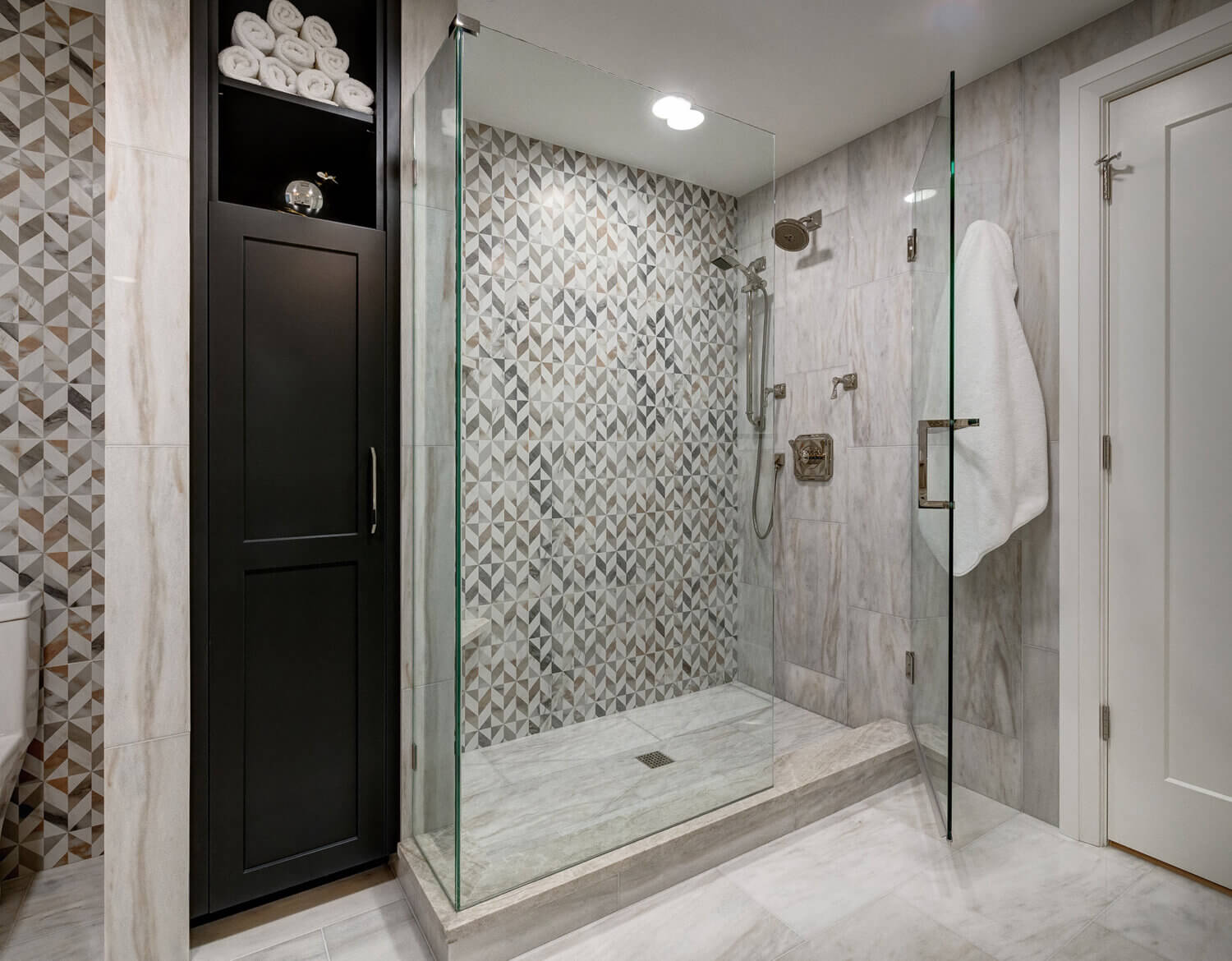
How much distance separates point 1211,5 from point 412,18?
218 cm

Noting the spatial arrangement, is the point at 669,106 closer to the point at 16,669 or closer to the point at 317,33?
Result: the point at 317,33

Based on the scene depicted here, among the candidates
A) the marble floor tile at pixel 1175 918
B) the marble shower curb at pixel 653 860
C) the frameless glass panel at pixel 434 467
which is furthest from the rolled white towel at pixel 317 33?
the marble floor tile at pixel 1175 918

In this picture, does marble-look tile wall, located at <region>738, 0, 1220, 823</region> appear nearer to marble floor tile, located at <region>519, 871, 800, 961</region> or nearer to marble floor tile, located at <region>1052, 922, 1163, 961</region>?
marble floor tile, located at <region>1052, 922, 1163, 961</region>

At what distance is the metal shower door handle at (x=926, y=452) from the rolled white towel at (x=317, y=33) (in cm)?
197

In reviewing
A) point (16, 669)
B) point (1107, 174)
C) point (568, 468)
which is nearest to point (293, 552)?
point (568, 468)

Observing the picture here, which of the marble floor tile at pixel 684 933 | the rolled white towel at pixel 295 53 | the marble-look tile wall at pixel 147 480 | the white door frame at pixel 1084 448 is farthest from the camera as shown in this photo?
the white door frame at pixel 1084 448

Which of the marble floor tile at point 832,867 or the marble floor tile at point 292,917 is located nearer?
the marble floor tile at point 292,917

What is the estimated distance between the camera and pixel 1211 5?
5.57ft

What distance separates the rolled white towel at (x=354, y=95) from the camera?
66.4 inches

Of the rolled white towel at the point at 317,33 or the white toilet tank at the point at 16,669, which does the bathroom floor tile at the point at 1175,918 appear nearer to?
the white toilet tank at the point at 16,669

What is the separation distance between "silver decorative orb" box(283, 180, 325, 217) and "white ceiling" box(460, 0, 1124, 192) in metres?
0.62

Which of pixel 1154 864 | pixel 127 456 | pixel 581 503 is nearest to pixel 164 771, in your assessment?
pixel 127 456

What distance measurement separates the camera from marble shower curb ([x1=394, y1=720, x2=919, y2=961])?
1.46 m

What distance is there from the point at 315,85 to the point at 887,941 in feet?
8.59
